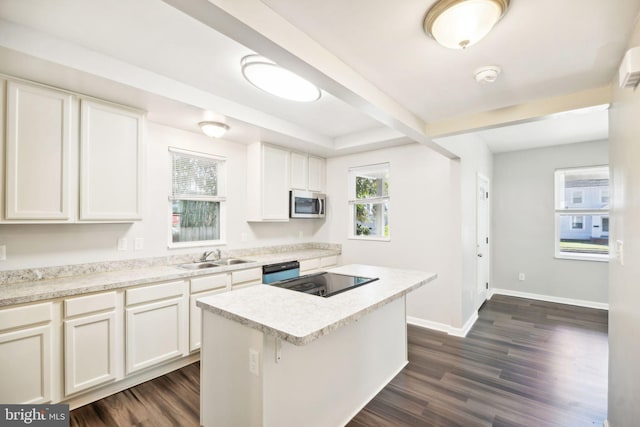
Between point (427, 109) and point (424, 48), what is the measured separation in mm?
925

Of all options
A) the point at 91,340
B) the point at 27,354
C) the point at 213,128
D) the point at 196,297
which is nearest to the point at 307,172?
the point at 213,128

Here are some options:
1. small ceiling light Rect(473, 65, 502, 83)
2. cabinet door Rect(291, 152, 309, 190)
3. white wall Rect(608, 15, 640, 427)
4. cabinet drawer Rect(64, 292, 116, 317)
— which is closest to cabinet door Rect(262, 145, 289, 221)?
cabinet door Rect(291, 152, 309, 190)

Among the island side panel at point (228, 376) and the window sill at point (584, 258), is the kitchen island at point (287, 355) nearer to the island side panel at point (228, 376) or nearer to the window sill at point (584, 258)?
the island side panel at point (228, 376)

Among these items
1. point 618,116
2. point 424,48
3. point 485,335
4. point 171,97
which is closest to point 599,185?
point 485,335

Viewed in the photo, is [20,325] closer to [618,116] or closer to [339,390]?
[339,390]

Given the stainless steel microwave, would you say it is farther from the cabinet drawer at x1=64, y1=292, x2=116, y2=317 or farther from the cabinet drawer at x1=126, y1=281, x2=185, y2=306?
the cabinet drawer at x1=64, y1=292, x2=116, y2=317

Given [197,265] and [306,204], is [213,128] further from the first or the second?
[306,204]

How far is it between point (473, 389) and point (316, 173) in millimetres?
3349

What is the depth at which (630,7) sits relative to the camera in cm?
127

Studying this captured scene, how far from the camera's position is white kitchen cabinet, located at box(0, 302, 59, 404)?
1836mm

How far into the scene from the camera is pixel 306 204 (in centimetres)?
442

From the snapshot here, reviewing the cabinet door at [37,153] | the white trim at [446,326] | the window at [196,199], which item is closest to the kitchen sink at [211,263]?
the window at [196,199]

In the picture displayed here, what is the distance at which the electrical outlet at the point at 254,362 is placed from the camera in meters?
1.51

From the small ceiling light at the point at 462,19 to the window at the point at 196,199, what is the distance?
2866 mm
